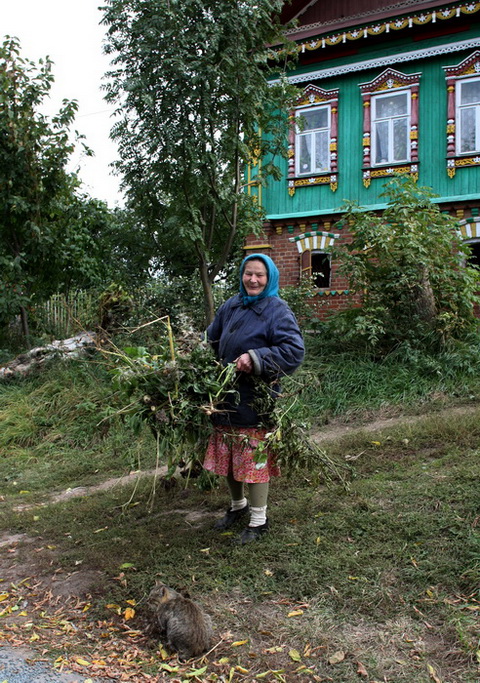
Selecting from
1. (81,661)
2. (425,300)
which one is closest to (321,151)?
(425,300)

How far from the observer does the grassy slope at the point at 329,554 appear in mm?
2793

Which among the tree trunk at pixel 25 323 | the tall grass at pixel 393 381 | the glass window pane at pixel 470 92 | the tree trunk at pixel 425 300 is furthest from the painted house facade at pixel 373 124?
the tree trunk at pixel 25 323

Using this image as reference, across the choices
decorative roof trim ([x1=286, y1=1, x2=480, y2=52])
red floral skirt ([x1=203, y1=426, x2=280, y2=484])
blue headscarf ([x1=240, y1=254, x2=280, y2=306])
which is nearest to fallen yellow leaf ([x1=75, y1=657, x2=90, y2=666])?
red floral skirt ([x1=203, y1=426, x2=280, y2=484])

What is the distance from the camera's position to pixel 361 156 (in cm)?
1253

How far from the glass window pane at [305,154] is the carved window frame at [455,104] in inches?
114

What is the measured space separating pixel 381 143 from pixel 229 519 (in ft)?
33.9

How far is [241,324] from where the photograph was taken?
392 centimetres

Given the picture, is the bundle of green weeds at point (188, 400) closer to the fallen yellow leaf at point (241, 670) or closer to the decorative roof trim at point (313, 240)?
the fallen yellow leaf at point (241, 670)

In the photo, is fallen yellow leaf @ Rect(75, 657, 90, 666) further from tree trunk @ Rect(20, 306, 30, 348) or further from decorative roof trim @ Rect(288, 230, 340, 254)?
decorative roof trim @ Rect(288, 230, 340, 254)

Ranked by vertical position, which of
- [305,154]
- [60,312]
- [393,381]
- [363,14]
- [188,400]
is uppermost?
[363,14]

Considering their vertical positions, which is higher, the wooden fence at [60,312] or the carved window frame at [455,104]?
the carved window frame at [455,104]

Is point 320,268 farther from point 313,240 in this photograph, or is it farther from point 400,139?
point 400,139

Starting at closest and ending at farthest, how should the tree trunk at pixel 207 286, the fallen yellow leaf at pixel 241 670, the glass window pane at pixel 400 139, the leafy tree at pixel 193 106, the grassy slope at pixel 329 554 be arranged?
the fallen yellow leaf at pixel 241 670, the grassy slope at pixel 329 554, the leafy tree at pixel 193 106, the tree trunk at pixel 207 286, the glass window pane at pixel 400 139

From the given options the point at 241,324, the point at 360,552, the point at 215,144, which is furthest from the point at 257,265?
the point at 215,144
